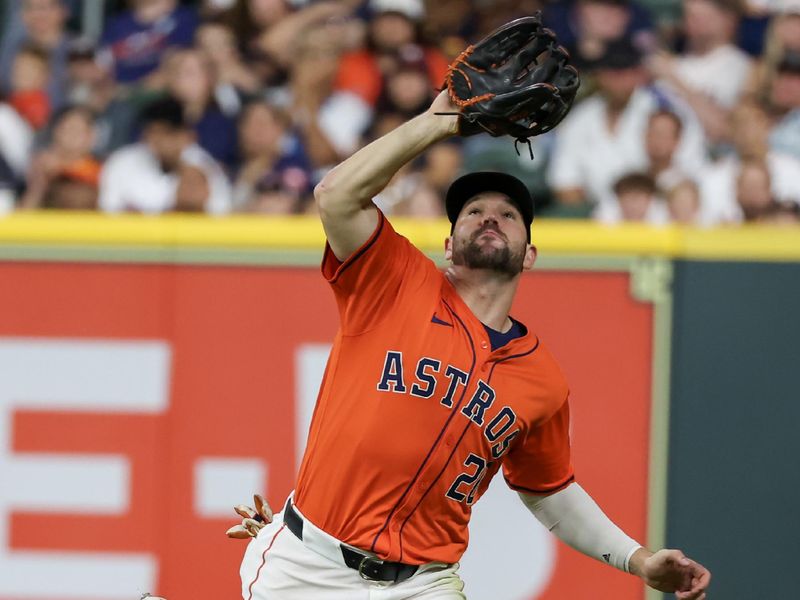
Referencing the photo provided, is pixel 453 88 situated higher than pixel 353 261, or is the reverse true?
pixel 453 88

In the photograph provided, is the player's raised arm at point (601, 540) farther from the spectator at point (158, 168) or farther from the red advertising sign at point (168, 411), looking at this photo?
the spectator at point (158, 168)

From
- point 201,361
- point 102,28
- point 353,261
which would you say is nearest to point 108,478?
point 201,361

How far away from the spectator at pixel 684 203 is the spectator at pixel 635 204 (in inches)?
1.9

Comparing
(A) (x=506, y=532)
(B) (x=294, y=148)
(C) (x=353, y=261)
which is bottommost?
(A) (x=506, y=532)

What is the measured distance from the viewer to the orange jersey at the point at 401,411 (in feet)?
11.0

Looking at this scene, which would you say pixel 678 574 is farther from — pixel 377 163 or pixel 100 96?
pixel 100 96

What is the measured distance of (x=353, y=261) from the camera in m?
3.28

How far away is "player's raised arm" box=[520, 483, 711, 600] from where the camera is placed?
11.7 feet

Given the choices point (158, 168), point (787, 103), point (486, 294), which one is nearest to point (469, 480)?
point (486, 294)

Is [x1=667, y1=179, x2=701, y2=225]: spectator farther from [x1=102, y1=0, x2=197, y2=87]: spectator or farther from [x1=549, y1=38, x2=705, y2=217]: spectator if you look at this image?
[x1=102, y1=0, x2=197, y2=87]: spectator

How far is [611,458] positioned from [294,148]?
2853 mm

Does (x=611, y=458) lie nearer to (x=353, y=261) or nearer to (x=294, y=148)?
(x=353, y=261)

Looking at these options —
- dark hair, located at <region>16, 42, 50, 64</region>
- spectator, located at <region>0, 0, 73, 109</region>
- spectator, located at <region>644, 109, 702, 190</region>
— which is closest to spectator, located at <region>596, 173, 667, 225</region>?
spectator, located at <region>644, 109, 702, 190</region>

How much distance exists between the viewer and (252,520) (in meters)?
3.76
